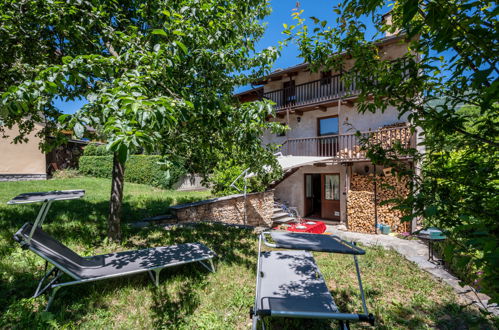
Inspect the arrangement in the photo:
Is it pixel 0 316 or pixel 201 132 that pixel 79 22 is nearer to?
pixel 201 132

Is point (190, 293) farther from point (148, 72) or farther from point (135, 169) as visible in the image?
point (135, 169)

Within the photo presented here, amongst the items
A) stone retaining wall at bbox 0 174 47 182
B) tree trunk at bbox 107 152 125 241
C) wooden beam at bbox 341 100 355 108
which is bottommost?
tree trunk at bbox 107 152 125 241

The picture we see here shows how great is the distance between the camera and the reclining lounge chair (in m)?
3.43

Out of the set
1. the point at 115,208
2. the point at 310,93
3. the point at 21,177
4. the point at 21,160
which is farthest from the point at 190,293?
the point at 21,160

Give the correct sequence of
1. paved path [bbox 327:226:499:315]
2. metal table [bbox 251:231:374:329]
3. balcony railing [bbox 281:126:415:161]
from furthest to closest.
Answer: balcony railing [bbox 281:126:415:161]
paved path [bbox 327:226:499:315]
metal table [bbox 251:231:374:329]

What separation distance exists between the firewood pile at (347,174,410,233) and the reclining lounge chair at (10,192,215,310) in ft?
32.2

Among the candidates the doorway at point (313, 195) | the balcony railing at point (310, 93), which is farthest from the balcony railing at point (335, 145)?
the balcony railing at point (310, 93)

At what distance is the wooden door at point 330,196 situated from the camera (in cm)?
1407

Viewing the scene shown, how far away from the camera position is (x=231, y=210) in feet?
36.0

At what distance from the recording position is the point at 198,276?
4.57 meters

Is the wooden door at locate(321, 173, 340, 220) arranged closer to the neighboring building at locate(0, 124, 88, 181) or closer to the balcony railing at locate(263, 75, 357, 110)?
Answer: the balcony railing at locate(263, 75, 357, 110)

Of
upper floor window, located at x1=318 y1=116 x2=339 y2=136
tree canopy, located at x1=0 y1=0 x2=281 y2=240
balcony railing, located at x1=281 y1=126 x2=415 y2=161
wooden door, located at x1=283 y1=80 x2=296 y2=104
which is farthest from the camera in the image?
wooden door, located at x1=283 y1=80 x2=296 y2=104

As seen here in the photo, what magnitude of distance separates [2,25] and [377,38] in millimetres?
6601

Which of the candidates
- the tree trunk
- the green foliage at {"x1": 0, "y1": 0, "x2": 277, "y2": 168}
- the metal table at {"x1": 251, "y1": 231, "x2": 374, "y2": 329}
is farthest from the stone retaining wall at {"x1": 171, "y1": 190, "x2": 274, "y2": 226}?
the metal table at {"x1": 251, "y1": 231, "x2": 374, "y2": 329}
